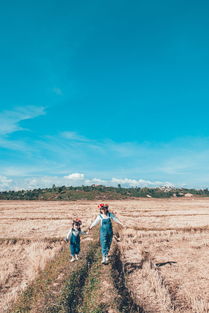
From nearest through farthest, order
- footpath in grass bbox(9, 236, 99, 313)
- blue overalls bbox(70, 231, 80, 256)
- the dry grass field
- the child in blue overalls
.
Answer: footpath in grass bbox(9, 236, 99, 313) < the dry grass field < the child in blue overalls < blue overalls bbox(70, 231, 80, 256)

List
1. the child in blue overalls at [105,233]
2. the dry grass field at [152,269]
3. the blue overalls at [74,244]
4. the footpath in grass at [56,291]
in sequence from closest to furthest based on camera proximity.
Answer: the footpath in grass at [56,291], the dry grass field at [152,269], the child in blue overalls at [105,233], the blue overalls at [74,244]

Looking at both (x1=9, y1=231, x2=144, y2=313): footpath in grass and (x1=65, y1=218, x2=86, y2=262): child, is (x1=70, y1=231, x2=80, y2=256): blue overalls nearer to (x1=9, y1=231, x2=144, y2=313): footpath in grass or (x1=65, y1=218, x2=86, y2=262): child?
(x1=65, y1=218, x2=86, y2=262): child

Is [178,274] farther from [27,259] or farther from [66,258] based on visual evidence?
[27,259]

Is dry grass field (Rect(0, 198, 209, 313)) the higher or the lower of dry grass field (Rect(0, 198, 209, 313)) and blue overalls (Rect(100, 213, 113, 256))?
the lower

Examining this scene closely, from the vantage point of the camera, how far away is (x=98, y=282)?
28.7ft

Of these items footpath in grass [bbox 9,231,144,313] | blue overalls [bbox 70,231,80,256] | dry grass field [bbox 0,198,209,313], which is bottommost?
dry grass field [bbox 0,198,209,313]

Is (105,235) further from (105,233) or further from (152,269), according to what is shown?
(152,269)

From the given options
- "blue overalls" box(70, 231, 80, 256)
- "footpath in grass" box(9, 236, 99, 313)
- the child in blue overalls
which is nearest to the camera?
"footpath in grass" box(9, 236, 99, 313)

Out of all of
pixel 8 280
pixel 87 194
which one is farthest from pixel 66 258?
pixel 87 194

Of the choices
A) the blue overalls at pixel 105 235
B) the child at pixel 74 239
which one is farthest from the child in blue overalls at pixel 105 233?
the child at pixel 74 239

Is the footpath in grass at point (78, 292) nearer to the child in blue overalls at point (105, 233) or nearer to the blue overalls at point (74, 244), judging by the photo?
the child in blue overalls at point (105, 233)

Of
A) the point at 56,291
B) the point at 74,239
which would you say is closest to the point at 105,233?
the point at 74,239

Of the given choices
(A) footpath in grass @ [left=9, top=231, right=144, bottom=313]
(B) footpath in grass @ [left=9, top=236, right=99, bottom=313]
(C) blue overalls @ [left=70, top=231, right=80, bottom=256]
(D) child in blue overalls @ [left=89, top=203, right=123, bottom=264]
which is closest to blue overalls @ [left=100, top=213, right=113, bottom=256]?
(D) child in blue overalls @ [left=89, top=203, right=123, bottom=264]

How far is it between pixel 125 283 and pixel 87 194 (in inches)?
4329
